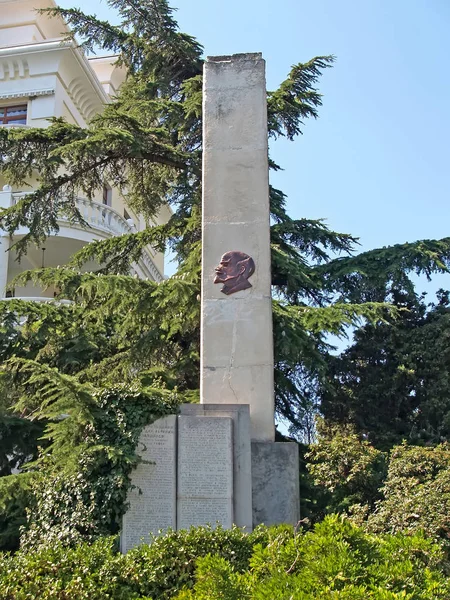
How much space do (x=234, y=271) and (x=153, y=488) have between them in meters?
2.96

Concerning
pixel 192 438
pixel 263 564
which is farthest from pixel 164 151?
pixel 263 564

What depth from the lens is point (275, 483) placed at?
907cm

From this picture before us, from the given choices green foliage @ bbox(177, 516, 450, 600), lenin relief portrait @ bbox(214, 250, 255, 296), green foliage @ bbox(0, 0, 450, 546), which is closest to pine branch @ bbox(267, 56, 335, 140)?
green foliage @ bbox(0, 0, 450, 546)

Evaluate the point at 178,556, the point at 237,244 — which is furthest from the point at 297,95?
the point at 178,556

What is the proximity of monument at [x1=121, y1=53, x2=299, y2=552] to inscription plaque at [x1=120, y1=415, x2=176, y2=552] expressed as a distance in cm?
1

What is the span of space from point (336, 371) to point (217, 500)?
5.61 m

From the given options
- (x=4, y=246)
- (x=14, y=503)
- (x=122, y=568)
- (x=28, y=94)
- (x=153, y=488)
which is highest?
(x=28, y=94)

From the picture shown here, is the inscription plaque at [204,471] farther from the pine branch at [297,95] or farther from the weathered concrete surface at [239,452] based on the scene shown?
the pine branch at [297,95]

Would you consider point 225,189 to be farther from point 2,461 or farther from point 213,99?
point 2,461

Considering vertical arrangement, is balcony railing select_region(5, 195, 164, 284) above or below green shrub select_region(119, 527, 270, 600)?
above

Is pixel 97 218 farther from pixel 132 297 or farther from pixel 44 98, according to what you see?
pixel 132 297

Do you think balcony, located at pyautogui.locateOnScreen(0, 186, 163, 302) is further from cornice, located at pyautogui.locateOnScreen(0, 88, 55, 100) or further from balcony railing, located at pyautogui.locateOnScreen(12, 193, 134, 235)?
cornice, located at pyautogui.locateOnScreen(0, 88, 55, 100)

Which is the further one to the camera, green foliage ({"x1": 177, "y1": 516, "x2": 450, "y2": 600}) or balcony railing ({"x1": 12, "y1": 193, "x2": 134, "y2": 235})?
balcony railing ({"x1": 12, "y1": 193, "x2": 134, "y2": 235})

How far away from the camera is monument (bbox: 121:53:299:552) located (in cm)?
849
